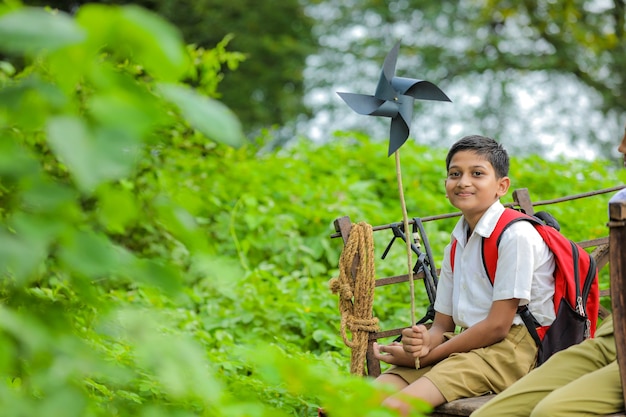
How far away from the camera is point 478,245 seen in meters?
2.94

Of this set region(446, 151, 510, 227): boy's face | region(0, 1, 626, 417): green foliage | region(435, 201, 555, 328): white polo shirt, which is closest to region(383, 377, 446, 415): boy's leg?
region(435, 201, 555, 328): white polo shirt

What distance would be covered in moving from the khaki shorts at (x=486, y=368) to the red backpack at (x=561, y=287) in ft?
0.15

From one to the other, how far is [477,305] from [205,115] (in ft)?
6.86

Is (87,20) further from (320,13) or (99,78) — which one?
(320,13)

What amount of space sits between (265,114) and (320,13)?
195cm

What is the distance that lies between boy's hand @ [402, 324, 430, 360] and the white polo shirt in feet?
0.49

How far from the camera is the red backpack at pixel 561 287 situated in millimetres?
2793

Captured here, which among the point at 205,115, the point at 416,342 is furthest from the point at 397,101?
the point at 205,115

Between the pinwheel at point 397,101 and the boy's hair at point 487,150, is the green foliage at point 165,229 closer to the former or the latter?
the pinwheel at point 397,101

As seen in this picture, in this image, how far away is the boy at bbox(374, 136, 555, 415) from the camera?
2.70 metres

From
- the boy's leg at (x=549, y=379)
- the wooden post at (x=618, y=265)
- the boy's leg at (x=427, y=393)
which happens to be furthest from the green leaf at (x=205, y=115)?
the boy's leg at (x=427, y=393)

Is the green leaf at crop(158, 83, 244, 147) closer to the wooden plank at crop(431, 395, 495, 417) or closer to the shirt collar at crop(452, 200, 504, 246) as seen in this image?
the wooden plank at crop(431, 395, 495, 417)

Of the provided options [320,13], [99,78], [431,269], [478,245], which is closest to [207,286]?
[431,269]

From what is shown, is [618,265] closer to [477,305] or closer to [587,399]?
[587,399]
